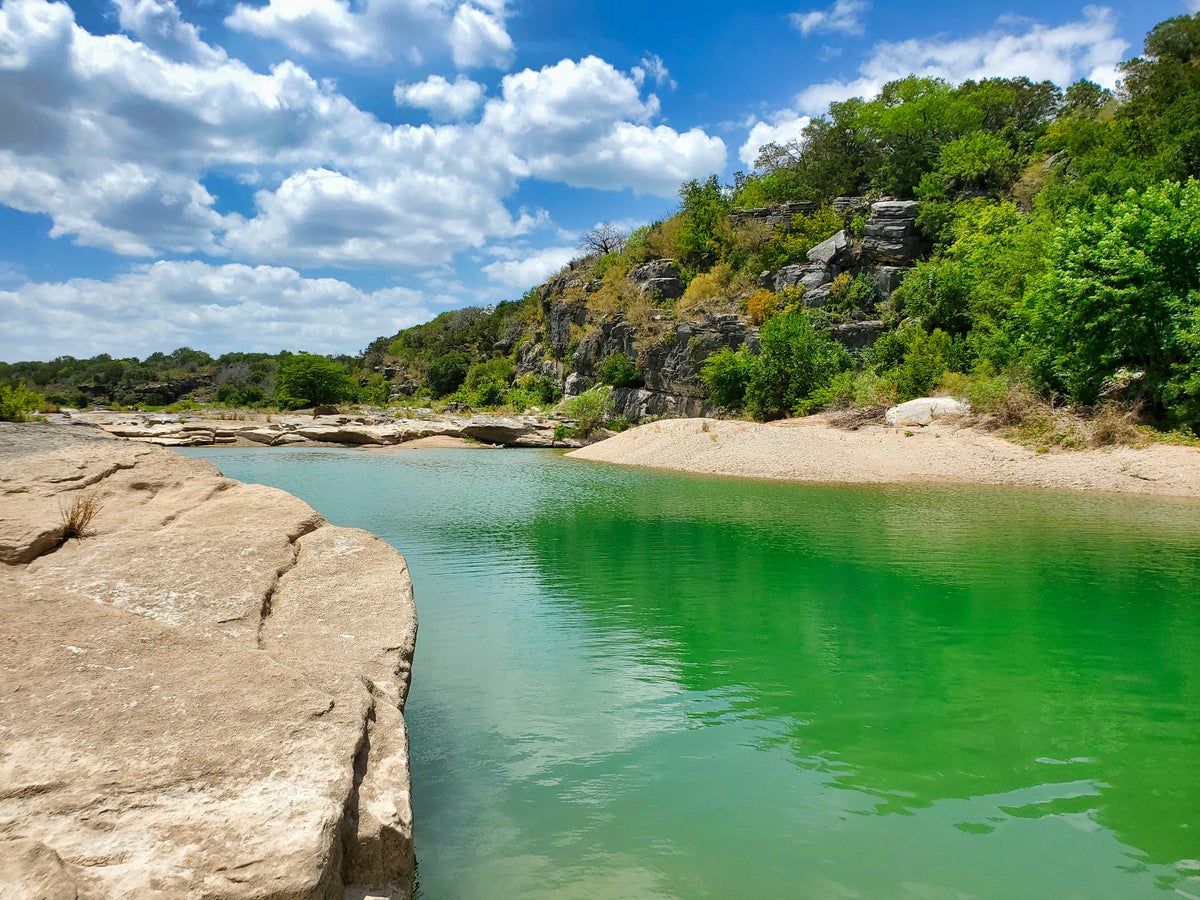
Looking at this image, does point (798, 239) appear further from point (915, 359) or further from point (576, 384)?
point (576, 384)

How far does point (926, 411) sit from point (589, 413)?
20.7 m

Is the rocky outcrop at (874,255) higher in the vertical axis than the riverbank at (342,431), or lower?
higher

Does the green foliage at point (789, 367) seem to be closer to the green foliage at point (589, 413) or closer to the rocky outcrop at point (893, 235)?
the rocky outcrop at point (893, 235)

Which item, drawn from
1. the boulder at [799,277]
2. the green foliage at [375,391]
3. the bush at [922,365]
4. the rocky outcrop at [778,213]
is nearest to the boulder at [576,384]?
the boulder at [799,277]

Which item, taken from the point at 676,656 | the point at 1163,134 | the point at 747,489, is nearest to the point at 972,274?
the point at 1163,134

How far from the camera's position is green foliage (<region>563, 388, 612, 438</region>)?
1711 inches

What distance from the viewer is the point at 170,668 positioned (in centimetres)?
350

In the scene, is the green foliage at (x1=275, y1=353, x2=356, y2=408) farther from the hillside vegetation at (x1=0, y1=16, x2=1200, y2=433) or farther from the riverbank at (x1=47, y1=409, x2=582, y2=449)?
the riverbank at (x1=47, y1=409, x2=582, y2=449)

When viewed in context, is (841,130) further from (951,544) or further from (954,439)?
(951,544)

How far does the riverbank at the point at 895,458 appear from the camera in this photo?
20.0 metres

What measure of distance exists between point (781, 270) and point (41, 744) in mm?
46503

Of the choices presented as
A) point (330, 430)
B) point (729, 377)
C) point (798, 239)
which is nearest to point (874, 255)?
point (798, 239)

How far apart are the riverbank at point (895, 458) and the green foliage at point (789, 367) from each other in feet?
9.25

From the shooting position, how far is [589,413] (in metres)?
43.8
